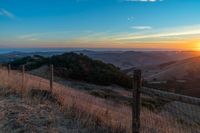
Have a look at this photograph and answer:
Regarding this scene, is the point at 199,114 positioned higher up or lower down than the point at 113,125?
lower down

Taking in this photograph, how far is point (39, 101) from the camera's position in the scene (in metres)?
9.27

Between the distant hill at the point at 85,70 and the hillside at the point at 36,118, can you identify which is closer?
the hillside at the point at 36,118

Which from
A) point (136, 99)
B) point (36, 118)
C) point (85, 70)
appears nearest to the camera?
point (136, 99)

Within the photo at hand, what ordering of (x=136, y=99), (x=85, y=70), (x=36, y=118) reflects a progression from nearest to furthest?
(x=136, y=99), (x=36, y=118), (x=85, y=70)

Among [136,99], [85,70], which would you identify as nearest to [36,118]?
[136,99]

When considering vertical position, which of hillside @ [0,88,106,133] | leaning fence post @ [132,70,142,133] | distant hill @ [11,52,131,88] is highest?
leaning fence post @ [132,70,142,133]

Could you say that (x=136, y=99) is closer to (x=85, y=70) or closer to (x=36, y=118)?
(x=36, y=118)

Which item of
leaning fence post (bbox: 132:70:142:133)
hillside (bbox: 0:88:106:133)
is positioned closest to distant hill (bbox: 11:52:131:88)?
hillside (bbox: 0:88:106:133)

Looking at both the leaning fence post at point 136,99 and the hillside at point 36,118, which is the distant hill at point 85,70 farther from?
the leaning fence post at point 136,99

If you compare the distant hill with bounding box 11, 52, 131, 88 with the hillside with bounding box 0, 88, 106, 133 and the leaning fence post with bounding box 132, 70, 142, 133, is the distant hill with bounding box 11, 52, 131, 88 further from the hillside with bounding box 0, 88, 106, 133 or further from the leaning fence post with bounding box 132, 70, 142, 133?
the leaning fence post with bounding box 132, 70, 142, 133

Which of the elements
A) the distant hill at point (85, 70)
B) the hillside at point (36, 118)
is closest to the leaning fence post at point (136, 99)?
the hillside at point (36, 118)

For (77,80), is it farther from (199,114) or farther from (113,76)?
(199,114)

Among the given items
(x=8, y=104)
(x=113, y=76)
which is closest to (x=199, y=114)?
(x=8, y=104)

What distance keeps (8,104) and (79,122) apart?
264cm
